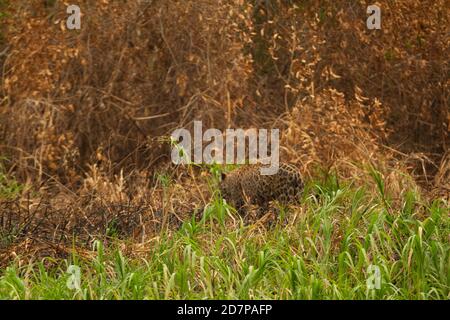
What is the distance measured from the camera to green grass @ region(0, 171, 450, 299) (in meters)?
5.88

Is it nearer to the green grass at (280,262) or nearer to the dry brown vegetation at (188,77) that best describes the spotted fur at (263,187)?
the green grass at (280,262)

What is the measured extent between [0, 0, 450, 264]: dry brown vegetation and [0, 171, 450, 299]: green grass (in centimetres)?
225

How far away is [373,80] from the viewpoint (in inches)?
387

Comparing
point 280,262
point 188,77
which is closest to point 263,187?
point 280,262

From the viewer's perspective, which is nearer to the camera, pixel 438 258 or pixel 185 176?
pixel 438 258

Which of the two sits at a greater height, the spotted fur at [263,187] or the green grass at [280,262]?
the spotted fur at [263,187]

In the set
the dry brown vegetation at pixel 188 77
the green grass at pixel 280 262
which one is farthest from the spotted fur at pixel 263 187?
the dry brown vegetation at pixel 188 77

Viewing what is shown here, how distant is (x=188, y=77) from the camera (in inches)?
377

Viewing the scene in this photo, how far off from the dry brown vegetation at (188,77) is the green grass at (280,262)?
2253 mm

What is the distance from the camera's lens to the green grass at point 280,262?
19.3 ft

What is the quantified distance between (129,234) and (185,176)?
1.61m

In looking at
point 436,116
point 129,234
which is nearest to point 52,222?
point 129,234
